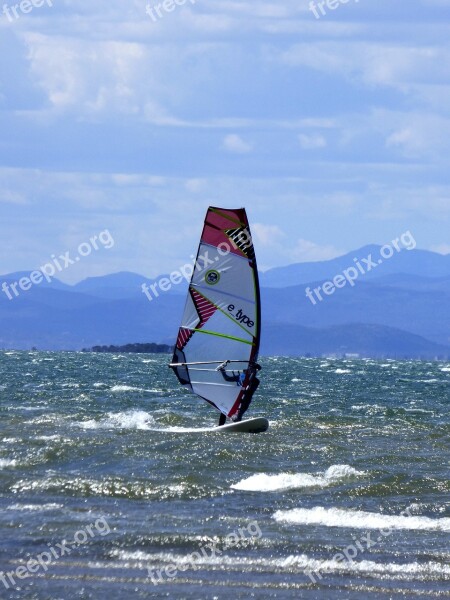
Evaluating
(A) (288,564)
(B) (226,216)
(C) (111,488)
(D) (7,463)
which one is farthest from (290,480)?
(B) (226,216)

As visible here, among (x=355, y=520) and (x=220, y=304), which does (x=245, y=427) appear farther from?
(x=355, y=520)

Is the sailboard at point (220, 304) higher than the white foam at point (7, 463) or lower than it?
higher

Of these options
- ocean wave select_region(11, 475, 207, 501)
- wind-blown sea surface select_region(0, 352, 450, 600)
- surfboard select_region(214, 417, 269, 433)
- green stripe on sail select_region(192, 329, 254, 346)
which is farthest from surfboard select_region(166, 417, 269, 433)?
ocean wave select_region(11, 475, 207, 501)

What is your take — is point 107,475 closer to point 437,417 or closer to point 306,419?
point 306,419

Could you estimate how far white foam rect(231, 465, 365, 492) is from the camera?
27.2 meters

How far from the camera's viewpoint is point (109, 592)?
58.0ft

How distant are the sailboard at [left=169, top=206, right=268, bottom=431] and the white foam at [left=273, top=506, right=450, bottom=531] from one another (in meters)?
10.2

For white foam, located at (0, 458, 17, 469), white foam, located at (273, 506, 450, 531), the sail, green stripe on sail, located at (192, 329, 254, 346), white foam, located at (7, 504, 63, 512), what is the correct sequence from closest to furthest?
white foam, located at (273, 506, 450, 531)
white foam, located at (7, 504, 63, 512)
white foam, located at (0, 458, 17, 469)
the sail
green stripe on sail, located at (192, 329, 254, 346)

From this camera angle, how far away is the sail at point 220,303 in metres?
33.8

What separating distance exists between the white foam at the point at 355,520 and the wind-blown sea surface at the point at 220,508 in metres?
0.04

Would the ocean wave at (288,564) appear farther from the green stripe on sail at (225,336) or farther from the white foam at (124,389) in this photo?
the white foam at (124,389)

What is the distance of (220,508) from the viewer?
24500 millimetres

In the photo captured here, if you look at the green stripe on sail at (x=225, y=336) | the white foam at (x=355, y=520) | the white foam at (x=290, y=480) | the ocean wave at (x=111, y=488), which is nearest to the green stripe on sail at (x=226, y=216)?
the green stripe on sail at (x=225, y=336)

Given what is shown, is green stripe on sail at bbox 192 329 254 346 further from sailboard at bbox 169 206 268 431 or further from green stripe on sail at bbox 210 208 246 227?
green stripe on sail at bbox 210 208 246 227
